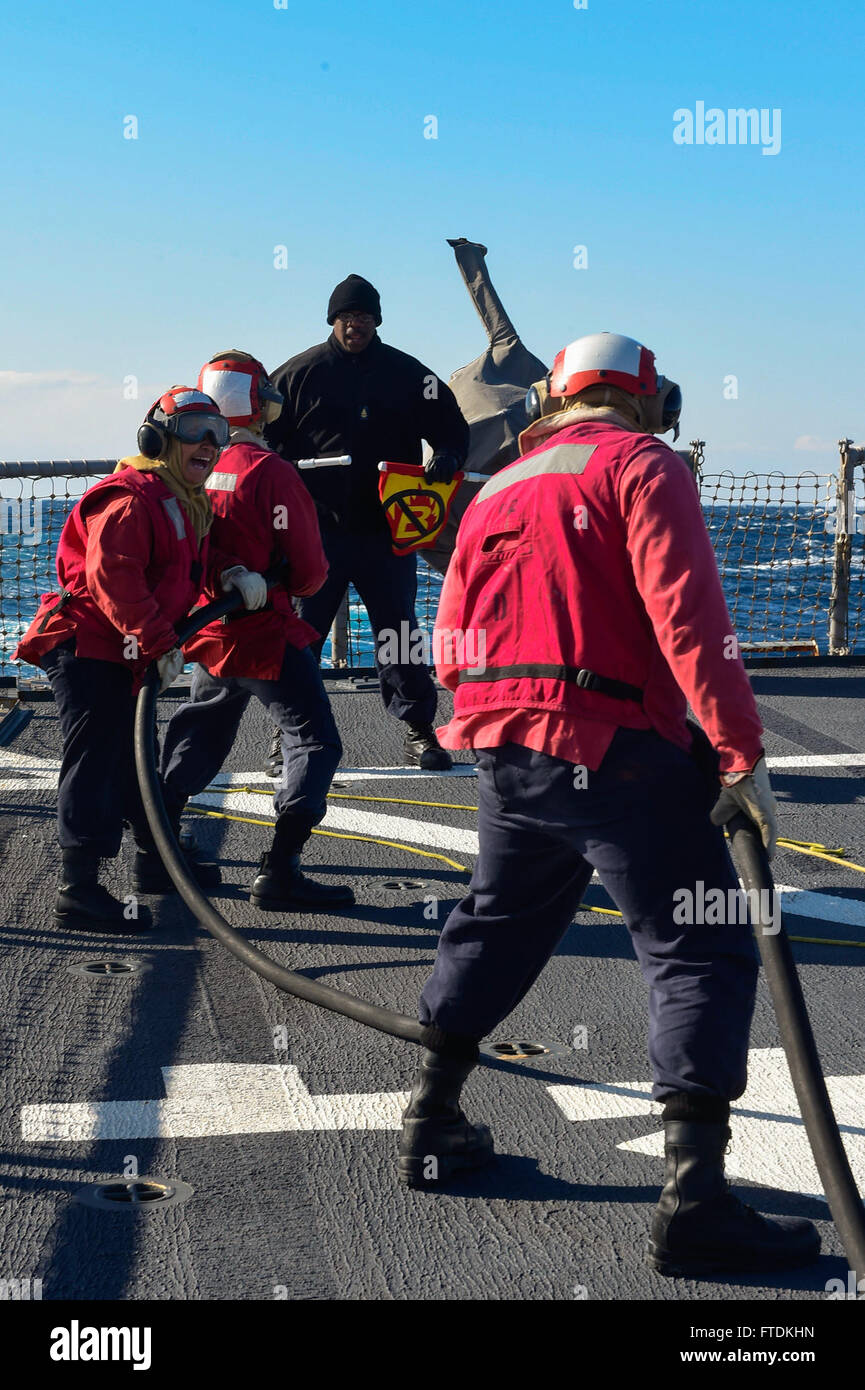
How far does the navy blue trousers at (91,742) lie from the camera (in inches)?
204

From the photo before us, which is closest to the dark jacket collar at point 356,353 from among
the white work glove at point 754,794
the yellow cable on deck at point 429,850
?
the yellow cable on deck at point 429,850

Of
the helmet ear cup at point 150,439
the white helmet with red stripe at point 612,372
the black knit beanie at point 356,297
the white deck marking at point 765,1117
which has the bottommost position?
the white deck marking at point 765,1117

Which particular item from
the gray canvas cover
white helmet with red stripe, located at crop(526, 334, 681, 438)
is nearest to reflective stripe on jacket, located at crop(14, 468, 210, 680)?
white helmet with red stripe, located at crop(526, 334, 681, 438)

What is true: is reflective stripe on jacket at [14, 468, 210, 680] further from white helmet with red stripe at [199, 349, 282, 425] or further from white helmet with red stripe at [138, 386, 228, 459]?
white helmet with red stripe at [199, 349, 282, 425]

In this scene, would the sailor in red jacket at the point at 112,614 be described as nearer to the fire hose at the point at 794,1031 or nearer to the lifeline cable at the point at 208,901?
the lifeline cable at the point at 208,901

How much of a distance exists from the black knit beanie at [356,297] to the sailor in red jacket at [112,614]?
8.19ft

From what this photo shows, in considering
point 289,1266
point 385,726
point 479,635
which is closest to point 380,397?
point 385,726

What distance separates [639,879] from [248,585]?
262cm

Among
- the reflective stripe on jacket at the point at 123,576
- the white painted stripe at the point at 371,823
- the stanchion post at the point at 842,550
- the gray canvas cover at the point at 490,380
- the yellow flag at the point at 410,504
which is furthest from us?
the gray canvas cover at the point at 490,380

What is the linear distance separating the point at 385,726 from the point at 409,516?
1.71m

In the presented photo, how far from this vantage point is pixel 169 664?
5.16m

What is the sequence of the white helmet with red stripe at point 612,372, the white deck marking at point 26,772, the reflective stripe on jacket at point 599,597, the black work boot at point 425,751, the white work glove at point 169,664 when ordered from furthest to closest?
the black work boot at point 425,751 → the white deck marking at point 26,772 → the white work glove at point 169,664 → the white helmet with red stripe at point 612,372 → the reflective stripe on jacket at point 599,597

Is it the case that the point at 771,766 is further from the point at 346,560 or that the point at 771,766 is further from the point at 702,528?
the point at 702,528

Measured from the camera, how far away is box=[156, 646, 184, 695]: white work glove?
5.10 metres
